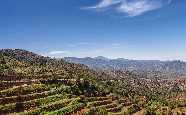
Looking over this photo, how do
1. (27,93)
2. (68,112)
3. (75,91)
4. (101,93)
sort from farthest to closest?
(101,93) → (75,91) → (27,93) → (68,112)

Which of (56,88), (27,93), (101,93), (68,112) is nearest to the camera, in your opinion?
(68,112)

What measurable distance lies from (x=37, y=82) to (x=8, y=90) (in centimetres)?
2403

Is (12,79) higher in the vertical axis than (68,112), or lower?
higher

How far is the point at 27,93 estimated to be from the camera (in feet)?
404

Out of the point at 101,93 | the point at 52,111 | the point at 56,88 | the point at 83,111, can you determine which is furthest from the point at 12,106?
the point at 101,93

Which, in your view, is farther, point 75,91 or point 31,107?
point 75,91

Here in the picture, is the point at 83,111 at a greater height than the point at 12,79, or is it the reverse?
the point at 12,79

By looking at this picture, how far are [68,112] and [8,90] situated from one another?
22.9 meters

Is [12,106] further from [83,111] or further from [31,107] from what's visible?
[83,111]

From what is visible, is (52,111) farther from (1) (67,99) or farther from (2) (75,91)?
(2) (75,91)

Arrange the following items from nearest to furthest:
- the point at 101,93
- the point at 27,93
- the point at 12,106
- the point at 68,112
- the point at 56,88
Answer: the point at 12,106 < the point at 68,112 < the point at 27,93 < the point at 56,88 < the point at 101,93

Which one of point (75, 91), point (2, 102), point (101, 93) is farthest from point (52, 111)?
point (101, 93)

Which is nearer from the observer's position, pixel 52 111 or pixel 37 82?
pixel 52 111

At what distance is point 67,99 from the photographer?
126 metres
